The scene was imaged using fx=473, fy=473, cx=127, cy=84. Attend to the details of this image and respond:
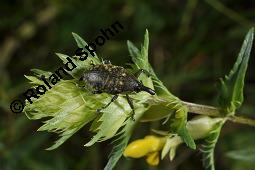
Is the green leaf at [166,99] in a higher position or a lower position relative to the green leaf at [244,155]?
higher

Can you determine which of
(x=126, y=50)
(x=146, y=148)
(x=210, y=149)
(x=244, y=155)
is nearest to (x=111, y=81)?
(x=146, y=148)

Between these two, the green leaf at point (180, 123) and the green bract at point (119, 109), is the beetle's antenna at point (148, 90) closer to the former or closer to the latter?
the green bract at point (119, 109)

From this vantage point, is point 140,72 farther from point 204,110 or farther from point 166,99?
point 204,110

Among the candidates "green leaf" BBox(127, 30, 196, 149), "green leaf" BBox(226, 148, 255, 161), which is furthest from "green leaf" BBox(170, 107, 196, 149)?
"green leaf" BBox(226, 148, 255, 161)

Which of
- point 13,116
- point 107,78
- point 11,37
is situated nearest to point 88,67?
point 107,78

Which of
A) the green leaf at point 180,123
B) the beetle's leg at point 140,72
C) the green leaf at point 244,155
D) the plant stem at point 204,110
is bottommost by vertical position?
the green leaf at point 244,155

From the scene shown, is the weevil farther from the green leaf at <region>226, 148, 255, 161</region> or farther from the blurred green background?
the blurred green background

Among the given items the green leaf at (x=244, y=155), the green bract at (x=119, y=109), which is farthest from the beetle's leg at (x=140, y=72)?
the green leaf at (x=244, y=155)
